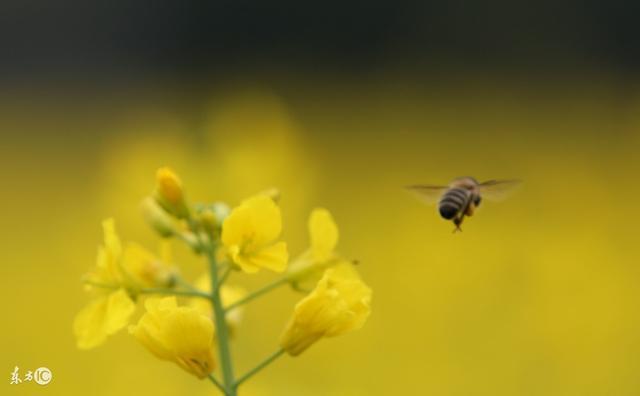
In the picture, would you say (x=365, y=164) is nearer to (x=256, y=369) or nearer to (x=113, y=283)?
(x=113, y=283)

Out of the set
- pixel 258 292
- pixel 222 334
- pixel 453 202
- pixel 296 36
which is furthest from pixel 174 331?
pixel 296 36

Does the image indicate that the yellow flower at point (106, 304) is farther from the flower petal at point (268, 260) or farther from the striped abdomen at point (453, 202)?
the striped abdomen at point (453, 202)

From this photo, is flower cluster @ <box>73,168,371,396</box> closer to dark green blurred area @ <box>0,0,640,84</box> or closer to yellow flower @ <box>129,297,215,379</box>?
yellow flower @ <box>129,297,215,379</box>

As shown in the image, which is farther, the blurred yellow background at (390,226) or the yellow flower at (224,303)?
the blurred yellow background at (390,226)

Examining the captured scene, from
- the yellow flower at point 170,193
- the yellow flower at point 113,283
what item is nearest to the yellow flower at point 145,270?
the yellow flower at point 113,283

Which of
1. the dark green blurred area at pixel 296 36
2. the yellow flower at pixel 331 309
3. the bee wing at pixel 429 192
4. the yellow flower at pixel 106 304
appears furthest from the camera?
the dark green blurred area at pixel 296 36

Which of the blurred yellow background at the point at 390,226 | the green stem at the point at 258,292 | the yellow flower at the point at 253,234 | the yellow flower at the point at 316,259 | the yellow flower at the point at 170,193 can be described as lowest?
the green stem at the point at 258,292
